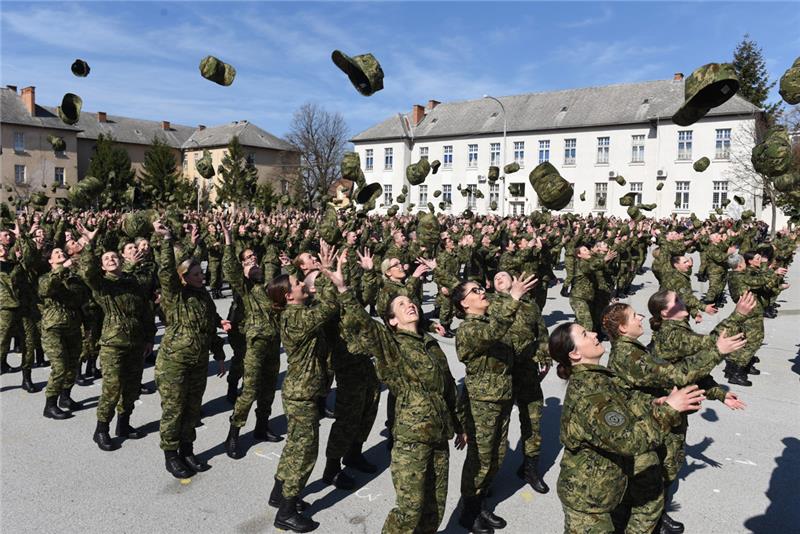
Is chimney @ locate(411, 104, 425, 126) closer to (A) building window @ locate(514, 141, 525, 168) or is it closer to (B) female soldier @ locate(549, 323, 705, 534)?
(A) building window @ locate(514, 141, 525, 168)

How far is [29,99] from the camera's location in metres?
52.5

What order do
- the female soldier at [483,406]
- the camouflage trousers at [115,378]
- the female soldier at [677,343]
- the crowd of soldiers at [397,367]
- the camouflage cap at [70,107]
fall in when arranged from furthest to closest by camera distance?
the camouflage cap at [70,107] < the camouflage trousers at [115,378] < the female soldier at [483,406] < the female soldier at [677,343] < the crowd of soldiers at [397,367]

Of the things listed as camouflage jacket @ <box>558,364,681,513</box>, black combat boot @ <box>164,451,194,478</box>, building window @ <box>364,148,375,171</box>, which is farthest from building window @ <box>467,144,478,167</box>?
camouflage jacket @ <box>558,364,681,513</box>

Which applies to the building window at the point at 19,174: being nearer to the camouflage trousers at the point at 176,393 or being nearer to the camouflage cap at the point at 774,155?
the camouflage trousers at the point at 176,393

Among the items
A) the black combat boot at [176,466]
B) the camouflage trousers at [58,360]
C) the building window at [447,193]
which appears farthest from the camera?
the building window at [447,193]

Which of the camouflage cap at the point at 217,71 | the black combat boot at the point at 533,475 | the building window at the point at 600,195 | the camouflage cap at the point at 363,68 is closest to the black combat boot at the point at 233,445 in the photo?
the black combat boot at the point at 533,475

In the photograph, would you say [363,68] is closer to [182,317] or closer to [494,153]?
[182,317]

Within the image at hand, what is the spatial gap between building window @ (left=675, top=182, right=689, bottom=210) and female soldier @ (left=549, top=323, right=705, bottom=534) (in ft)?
133

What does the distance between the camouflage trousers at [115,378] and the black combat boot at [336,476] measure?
7.85 feet

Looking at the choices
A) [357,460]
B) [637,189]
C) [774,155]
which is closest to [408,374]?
[357,460]

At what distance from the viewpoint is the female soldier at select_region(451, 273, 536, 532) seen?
4.25 metres

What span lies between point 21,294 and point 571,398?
7709 millimetres

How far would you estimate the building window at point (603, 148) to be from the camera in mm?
41812

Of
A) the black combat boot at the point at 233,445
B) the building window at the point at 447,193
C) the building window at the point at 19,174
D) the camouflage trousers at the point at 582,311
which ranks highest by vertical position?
the building window at the point at 19,174
